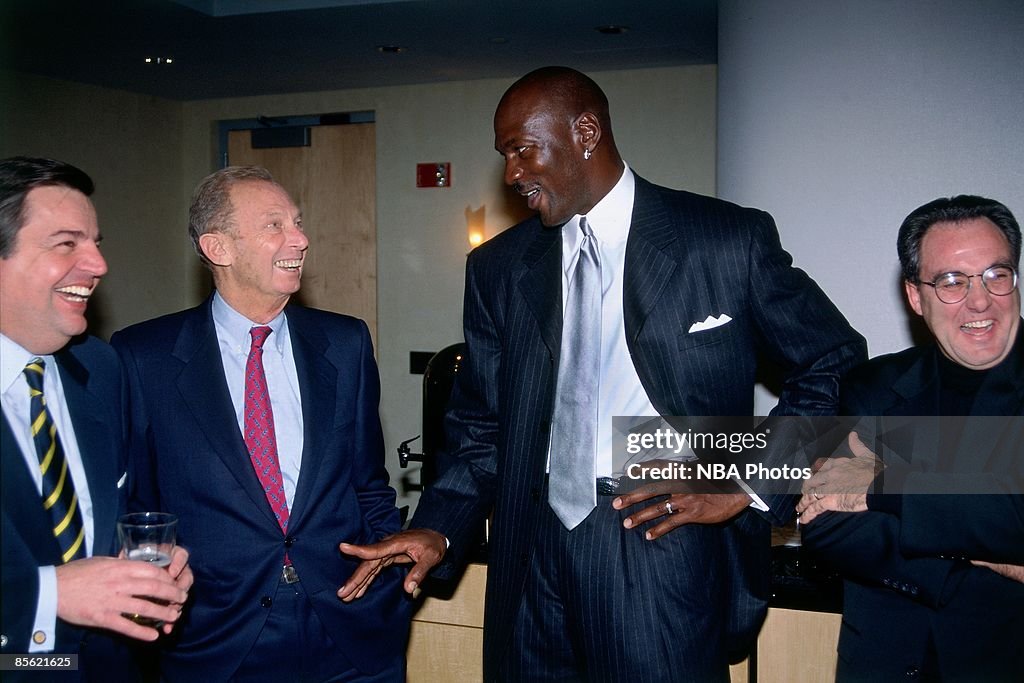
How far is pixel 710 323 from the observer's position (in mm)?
1972

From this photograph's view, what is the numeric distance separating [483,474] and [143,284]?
523cm

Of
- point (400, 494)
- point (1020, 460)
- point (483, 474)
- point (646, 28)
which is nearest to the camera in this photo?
point (1020, 460)

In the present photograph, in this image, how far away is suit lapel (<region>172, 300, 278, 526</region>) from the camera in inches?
81.6

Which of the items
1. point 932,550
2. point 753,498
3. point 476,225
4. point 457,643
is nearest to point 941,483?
point 932,550

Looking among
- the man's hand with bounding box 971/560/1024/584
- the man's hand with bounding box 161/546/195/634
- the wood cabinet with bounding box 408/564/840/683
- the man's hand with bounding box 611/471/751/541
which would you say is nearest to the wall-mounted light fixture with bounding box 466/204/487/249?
the wood cabinet with bounding box 408/564/840/683

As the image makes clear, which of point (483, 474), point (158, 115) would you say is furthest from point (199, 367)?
point (158, 115)

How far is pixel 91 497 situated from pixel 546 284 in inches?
43.2

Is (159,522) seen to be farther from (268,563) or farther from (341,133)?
(341,133)

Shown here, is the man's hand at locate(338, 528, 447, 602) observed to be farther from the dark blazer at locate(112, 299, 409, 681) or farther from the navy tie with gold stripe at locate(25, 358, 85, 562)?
the navy tie with gold stripe at locate(25, 358, 85, 562)

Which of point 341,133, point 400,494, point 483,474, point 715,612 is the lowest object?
point 400,494

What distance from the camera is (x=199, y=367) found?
2145mm

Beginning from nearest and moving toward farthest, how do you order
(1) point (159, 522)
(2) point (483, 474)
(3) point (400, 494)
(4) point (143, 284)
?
(1) point (159, 522) → (2) point (483, 474) → (3) point (400, 494) → (4) point (143, 284)

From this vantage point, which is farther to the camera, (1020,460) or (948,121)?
(948,121)

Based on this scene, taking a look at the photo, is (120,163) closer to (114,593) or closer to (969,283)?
(114,593)
